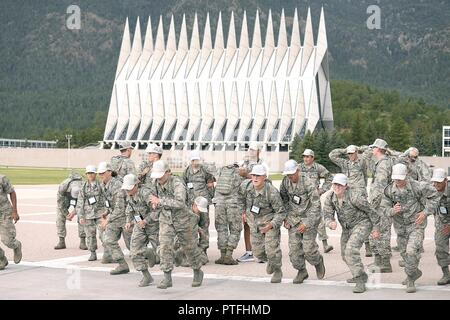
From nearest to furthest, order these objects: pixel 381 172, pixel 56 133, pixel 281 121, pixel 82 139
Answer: pixel 381 172 → pixel 281 121 → pixel 82 139 → pixel 56 133

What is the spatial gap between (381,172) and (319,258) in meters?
3.02

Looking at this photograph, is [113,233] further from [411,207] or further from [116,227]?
[411,207]

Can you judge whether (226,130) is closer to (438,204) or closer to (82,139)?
(82,139)

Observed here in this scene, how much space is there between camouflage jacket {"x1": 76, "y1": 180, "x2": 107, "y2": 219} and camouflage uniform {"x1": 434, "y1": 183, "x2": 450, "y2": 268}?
5469mm

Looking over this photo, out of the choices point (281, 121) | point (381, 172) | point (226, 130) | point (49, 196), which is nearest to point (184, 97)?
point (226, 130)

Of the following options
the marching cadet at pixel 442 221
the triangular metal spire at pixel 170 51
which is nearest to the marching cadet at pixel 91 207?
the marching cadet at pixel 442 221

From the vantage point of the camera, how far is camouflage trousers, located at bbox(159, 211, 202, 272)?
9.56m

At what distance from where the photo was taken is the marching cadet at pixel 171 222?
952cm

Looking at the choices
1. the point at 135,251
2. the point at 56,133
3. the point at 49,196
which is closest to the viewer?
the point at 135,251

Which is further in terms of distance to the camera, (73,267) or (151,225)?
(73,267)

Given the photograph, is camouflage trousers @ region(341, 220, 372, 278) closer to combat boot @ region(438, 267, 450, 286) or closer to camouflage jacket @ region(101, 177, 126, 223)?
combat boot @ region(438, 267, 450, 286)

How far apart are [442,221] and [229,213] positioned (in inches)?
142

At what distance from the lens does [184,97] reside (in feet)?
334

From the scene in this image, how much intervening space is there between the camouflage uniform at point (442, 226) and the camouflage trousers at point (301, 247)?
65.9 inches
